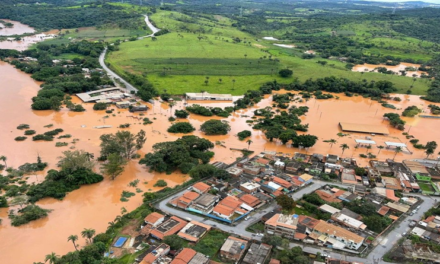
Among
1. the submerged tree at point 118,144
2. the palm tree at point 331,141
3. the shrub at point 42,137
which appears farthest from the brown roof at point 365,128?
the shrub at point 42,137

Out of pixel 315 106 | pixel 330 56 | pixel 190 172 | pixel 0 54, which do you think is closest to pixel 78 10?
pixel 0 54

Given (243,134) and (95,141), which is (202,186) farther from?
(95,141)

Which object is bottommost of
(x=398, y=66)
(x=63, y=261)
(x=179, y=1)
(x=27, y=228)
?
(x=27, y=228)

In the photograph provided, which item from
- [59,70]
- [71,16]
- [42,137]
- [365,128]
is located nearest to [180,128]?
[42,137]

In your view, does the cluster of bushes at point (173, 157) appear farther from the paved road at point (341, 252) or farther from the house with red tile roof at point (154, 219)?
the house with red tile roof at point (154, 219)

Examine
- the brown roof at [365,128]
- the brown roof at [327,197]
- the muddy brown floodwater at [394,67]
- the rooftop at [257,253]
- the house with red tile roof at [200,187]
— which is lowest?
the house with red tile roof at [200,187]

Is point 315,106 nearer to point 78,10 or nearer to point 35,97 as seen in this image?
point 35,97
